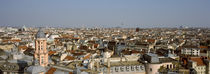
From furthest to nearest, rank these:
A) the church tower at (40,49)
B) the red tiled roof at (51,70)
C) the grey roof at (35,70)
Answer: the church tower at (40,49), the red tiled roof at (51,70), the grey roof at (35,70)

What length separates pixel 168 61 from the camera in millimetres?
40562

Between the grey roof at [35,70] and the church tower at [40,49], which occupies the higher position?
the church tower at [40,49]

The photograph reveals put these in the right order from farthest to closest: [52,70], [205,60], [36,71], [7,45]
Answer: [7,45], [205,60], [52,70], [36,71]

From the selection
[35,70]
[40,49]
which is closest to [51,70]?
[35,70]

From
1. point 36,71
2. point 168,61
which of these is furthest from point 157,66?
point 36,71

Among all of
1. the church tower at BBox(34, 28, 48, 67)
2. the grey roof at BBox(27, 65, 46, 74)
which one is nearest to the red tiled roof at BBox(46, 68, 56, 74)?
the grey roof at BBox(27, 65, 46, 74)

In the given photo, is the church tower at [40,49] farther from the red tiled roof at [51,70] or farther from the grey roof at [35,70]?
the grey roof at [35,70]

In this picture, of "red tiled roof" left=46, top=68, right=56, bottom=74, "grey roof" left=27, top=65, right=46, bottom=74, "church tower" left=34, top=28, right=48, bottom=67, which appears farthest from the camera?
"church tower" left=34, top=28, right=48, bottom=67

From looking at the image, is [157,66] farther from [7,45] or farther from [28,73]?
[7,45]

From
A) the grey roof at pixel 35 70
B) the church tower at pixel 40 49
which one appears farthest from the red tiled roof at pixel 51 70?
the church tower at pixel 40 49

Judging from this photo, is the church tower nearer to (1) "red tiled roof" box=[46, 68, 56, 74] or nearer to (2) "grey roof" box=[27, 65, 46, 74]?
(1) "red tiled roof" box=[46, 68, 56, 74]

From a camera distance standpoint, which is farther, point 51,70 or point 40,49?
point 40,49

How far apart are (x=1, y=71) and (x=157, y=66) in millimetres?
25364

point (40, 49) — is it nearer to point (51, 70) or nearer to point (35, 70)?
point (51, 70)
